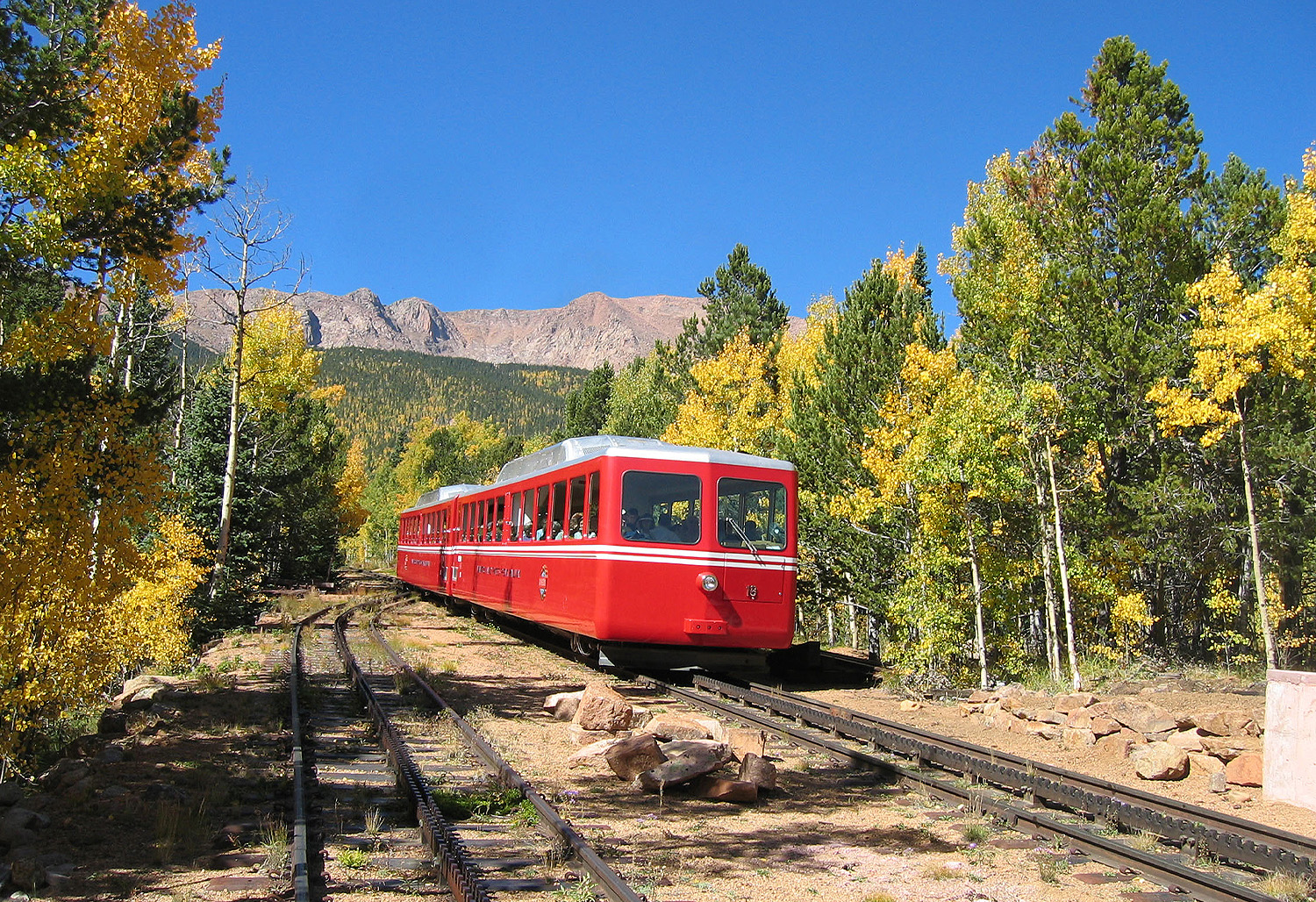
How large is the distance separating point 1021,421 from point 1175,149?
26.1 feet

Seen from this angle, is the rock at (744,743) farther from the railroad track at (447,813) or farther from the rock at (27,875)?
the rock at (27,875)

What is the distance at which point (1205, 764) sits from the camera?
306 inches

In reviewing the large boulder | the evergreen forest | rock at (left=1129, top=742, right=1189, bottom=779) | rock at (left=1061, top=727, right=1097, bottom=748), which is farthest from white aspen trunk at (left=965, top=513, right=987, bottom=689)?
the large boulder

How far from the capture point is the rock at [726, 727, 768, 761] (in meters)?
7.48

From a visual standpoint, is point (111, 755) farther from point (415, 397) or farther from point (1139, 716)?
point (415, 397)

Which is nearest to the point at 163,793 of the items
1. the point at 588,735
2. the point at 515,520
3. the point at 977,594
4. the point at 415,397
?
the point at 588,735

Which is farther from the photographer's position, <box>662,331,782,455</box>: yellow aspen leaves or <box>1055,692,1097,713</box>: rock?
<box>662,331,782,455</box>: yellow aspen leaves

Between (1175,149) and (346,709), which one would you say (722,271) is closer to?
(1175,149)

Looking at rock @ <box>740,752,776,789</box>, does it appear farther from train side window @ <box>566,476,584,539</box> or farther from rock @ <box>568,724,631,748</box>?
train side window @ <box>566,476,584,539</box>

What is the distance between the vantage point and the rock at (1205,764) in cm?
766

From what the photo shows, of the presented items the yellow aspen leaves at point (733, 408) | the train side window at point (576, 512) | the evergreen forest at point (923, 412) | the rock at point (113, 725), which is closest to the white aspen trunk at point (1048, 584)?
the evergreen forest at point (923, 412)

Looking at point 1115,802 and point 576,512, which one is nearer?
point 1115,802

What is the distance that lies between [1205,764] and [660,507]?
21.3ft

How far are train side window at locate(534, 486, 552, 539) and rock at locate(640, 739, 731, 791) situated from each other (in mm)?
7363
